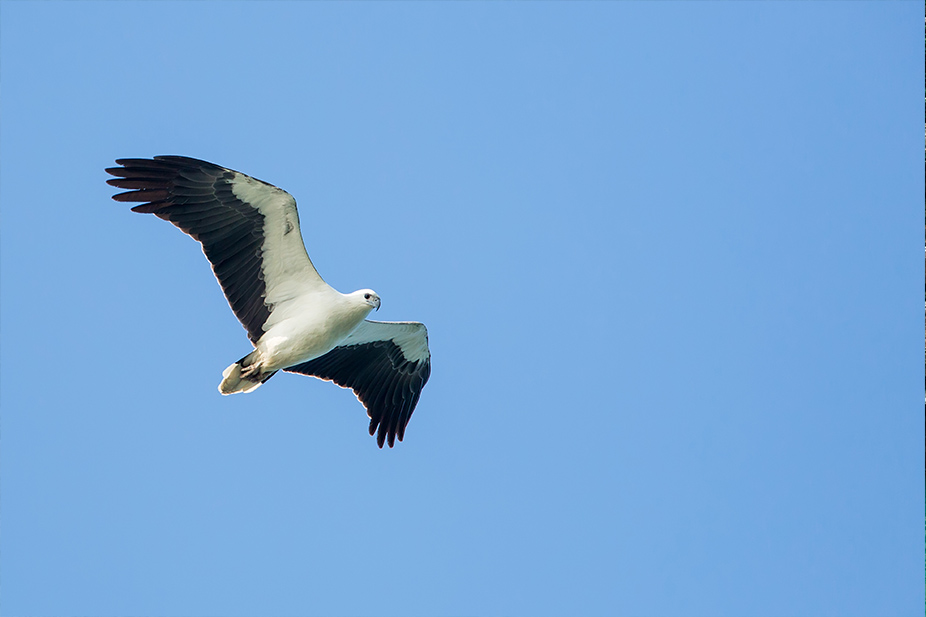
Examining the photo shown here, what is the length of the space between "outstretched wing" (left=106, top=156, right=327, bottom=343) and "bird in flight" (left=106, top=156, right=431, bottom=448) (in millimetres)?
14

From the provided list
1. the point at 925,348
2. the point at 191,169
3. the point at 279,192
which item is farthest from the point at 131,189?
the point at 925,348

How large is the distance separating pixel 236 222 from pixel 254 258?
605mm

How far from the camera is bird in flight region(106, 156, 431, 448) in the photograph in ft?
47.0

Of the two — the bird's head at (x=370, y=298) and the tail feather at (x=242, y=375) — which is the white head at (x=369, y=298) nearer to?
the bird's head at (x=370, y=298)

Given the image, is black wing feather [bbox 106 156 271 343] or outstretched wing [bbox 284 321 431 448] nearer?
black wing feather [bbox 106 156 271 343]

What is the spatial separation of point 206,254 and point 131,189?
1.32 meters

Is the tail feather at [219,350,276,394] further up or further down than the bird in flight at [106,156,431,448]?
further down

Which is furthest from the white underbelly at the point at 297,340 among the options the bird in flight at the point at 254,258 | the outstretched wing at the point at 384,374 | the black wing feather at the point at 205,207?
the outstretched wing at the point at 384,374

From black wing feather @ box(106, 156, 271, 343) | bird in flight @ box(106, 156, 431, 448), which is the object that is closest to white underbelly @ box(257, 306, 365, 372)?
bird in flight @ box(106, 156, 431, 448)

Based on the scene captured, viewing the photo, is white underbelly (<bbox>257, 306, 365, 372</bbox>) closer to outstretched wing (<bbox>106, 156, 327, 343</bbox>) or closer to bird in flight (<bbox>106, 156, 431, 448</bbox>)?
bird in flight (<bbox>106, 156, 431, 448</bbox>)

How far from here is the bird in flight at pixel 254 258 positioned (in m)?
14.3

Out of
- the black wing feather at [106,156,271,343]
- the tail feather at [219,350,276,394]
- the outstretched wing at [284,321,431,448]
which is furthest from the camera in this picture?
the outstretched wing at [284,321,431,448]

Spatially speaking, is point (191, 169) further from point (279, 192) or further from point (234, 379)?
point (234, 379)

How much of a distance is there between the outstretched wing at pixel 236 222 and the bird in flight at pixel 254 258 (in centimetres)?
1
